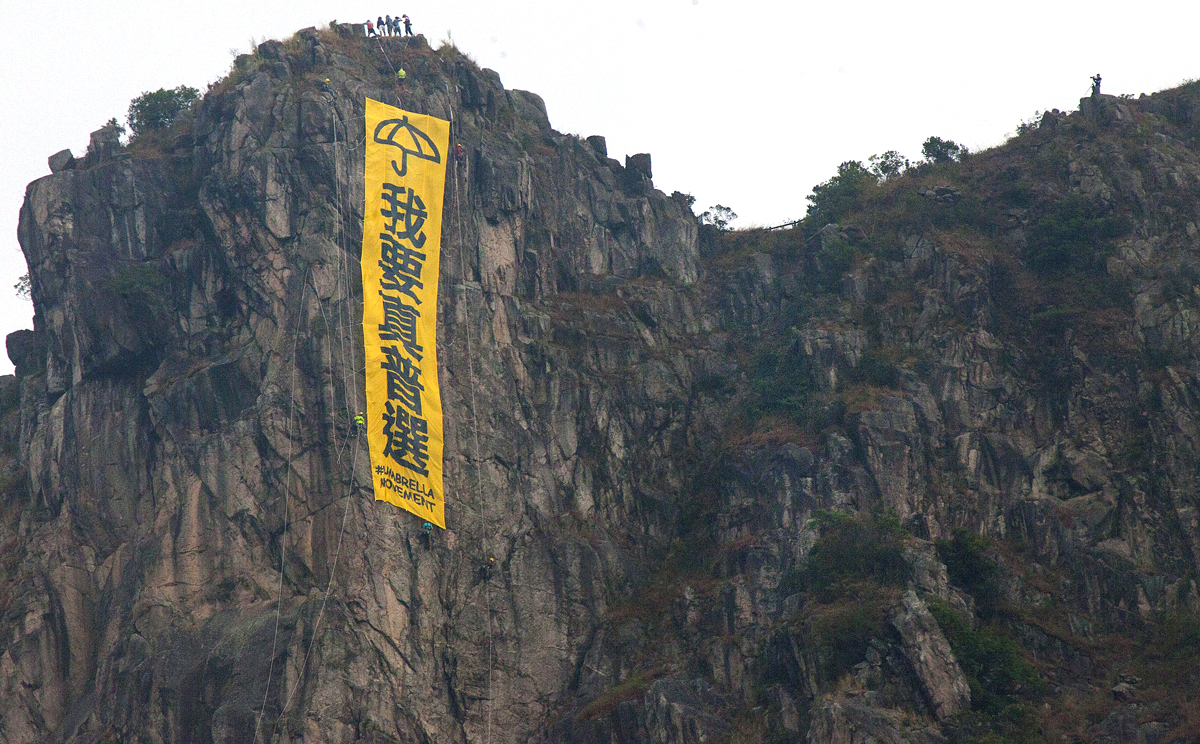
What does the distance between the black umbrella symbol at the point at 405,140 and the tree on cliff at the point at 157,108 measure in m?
12.2

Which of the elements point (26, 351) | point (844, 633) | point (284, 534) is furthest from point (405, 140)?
point (844, 633)

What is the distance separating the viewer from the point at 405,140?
219ft

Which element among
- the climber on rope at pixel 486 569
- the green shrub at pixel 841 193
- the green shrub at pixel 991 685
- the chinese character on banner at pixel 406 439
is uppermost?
the green shrub at pixel 841 193

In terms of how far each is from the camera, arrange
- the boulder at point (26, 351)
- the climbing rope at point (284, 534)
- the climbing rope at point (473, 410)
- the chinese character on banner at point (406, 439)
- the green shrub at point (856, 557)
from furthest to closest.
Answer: the boulder at point (26, 351) < the chinese character on banner at point (406, 439) < the climbing rope at point (473, 410) < the green shrub at point (856, 557) < the climbing rope at point (284, 534)

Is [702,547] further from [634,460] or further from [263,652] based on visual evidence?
[263,652]

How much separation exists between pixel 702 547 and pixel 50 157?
29.9m

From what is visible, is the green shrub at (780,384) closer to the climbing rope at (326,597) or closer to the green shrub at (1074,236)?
the green shrub at (1074,236)

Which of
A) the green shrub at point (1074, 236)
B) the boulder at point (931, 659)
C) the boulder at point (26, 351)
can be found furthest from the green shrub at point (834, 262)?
the boulder at point (26, 351)

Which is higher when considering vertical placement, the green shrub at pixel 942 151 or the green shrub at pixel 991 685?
the green shrub at pixel 942 151

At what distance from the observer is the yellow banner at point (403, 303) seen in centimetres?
6203

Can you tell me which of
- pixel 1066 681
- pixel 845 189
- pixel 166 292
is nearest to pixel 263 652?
pixel 166 292

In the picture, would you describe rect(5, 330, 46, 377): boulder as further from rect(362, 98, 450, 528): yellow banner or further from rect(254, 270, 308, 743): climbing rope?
rect(362, 98, 450, 528): yellow banner

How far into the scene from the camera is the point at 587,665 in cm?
6175

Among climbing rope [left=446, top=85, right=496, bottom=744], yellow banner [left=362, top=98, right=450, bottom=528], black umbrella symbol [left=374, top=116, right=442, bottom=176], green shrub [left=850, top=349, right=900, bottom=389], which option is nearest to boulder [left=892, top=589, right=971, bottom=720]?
green shrub [left=850, top=349, right=900, bottom=389]
